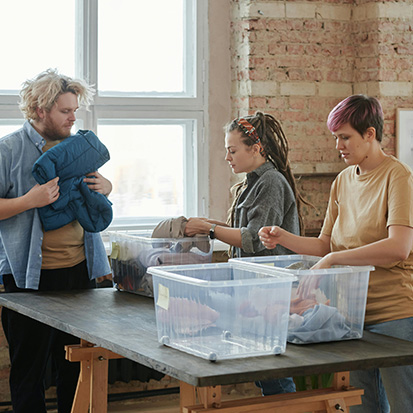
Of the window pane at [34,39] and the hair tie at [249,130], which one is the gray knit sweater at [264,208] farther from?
the window pane at [34,39]

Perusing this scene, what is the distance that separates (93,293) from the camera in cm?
275

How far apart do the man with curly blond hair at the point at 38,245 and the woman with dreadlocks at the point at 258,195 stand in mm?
524

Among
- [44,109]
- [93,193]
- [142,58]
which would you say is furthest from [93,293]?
[142,58]

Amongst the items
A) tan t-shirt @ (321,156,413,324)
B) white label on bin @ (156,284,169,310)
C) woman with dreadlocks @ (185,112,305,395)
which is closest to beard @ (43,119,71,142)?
woman with dreadlocks @ (185,112,305,395)

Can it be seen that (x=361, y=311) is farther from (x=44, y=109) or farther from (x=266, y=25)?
(x=266, y=25)

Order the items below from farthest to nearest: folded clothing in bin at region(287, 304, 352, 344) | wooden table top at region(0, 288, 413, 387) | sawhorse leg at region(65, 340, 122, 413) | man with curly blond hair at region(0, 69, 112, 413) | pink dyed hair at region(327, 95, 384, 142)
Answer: man with curly blond hair at region(0, 69, 112, 413) < sawhorse leg at region(65, 340, 122, 413) < pink dyed hair at region(327, 95, 384, 142) < folded clothing in bin at region(287, 304, 352, 344) < wooden table top at region(0, 288, 413, 387)

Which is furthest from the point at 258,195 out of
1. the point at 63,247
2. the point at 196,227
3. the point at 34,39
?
the point at 34,39

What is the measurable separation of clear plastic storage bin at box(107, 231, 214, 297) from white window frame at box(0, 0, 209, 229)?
1009 millimetres

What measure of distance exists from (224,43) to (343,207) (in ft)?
6.20

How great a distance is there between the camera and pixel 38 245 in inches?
110

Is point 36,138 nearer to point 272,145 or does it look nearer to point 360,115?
point 272,145

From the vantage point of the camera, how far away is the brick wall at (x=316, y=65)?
373cm

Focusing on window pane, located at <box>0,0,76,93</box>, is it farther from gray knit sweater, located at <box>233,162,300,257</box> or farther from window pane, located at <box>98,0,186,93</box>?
gray knit sweater, located at <box>233,162,300,257</box>

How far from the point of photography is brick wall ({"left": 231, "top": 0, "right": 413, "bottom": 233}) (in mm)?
3734
